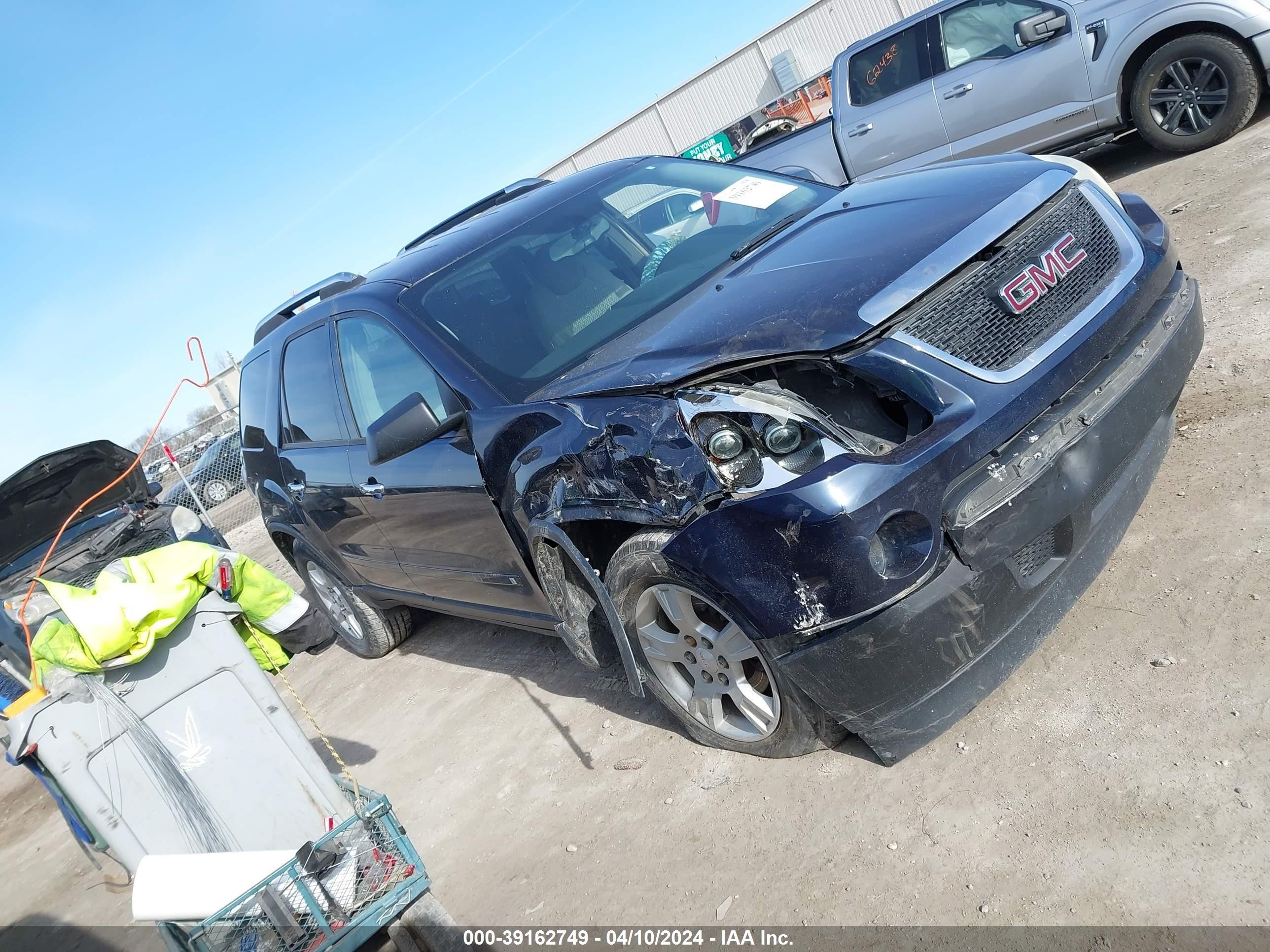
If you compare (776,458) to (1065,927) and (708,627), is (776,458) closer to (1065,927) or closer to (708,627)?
(708,627)

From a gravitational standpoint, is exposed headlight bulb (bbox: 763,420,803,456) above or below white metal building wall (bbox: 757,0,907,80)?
below

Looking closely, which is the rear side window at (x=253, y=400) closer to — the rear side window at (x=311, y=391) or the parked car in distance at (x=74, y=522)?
the rear side window at (x=311, y=391)

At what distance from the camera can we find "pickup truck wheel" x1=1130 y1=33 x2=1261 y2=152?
6.32 meters

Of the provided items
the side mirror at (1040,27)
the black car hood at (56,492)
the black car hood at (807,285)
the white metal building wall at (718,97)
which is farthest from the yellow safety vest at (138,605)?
the white metal building wall at (718,97)

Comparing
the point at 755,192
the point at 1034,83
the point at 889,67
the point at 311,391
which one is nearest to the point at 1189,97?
the point at 1034,83

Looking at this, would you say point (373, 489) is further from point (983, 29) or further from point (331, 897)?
point (983, 29)

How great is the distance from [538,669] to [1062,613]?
2.58 metres

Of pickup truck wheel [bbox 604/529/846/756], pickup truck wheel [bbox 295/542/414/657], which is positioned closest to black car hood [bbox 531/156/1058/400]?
pickup truck wheel [bbox 604/529/846/756]

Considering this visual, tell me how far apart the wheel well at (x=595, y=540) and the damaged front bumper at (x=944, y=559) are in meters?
0.41

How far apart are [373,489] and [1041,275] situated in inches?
114

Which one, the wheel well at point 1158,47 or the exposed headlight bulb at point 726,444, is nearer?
the exposed headlight bulb at point 726,444

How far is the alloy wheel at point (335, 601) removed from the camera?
567 cm

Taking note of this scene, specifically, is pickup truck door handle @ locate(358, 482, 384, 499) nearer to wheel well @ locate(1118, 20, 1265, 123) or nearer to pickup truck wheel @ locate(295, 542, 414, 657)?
pickup truck wheel @ locate(295, 542, 414, 657)

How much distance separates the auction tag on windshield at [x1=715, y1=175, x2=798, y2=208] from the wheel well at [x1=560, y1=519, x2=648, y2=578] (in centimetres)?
160
